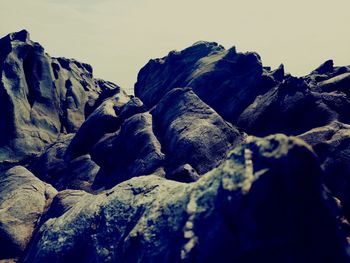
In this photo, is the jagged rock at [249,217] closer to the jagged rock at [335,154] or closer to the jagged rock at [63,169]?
the jagged rock at [335,154]

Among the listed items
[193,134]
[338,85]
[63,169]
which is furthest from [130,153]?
[338,85]

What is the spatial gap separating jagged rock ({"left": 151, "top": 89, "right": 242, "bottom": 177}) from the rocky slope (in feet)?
0.54

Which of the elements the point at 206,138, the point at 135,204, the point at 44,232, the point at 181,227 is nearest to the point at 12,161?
the point at 44,232

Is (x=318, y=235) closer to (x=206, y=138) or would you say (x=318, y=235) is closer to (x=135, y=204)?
(x=135, y=204)

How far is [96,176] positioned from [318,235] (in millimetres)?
35968

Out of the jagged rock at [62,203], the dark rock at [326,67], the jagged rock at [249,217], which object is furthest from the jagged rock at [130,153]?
the dark rock at [326,67]

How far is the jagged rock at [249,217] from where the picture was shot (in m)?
21.0

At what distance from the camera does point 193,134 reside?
155ft

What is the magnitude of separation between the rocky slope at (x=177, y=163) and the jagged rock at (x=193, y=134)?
17 cm

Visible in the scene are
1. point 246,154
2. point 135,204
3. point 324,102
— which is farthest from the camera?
point 324,102

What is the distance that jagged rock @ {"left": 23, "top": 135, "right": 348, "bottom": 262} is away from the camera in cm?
2103

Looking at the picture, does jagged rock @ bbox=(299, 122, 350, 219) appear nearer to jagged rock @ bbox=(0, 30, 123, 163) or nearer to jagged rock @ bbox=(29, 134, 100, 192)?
jagged rock @ bbox=(29, 134, 100, 192)

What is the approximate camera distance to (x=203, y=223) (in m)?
23.9

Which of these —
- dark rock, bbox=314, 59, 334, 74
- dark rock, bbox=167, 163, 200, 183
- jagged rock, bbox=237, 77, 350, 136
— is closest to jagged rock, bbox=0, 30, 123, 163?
dark rock, bbox=167, 163, 200, 183
